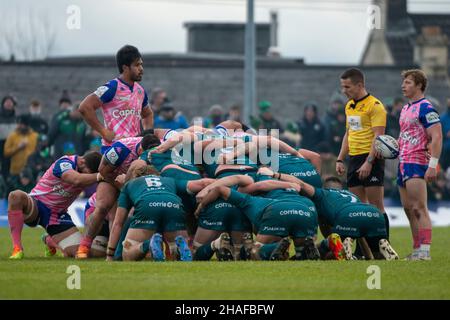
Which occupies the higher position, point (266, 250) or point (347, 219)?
point (347, 219)

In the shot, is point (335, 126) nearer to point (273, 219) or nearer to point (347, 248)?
point (347, 248)

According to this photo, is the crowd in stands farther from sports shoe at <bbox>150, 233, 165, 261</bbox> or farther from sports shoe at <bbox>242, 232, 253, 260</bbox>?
sports shoe at <bbox>150, 233, 165, 261</bbox>

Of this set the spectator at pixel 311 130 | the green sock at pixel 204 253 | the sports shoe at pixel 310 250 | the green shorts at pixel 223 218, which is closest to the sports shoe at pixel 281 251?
the sports shoe at pixel 310 250

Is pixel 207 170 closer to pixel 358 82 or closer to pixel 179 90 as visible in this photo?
pixel 358 82

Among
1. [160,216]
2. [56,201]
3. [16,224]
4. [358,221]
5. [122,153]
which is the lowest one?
[16,224]

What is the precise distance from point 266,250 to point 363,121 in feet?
9.01

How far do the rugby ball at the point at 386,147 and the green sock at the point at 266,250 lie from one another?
219 cm

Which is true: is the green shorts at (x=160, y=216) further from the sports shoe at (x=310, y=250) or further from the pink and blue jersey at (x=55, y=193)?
the pink and blue jersey at (x=55, y=193)

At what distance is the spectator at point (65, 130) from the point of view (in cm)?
2491

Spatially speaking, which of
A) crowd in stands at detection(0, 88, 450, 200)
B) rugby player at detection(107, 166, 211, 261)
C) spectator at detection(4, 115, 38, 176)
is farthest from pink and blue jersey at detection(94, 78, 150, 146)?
spectator at detection(4, 115, 38, 176)

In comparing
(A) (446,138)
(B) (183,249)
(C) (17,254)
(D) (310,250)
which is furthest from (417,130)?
(A) (446,138)

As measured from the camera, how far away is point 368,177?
49.6 ft

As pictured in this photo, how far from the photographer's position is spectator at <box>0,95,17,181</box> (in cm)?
2511
